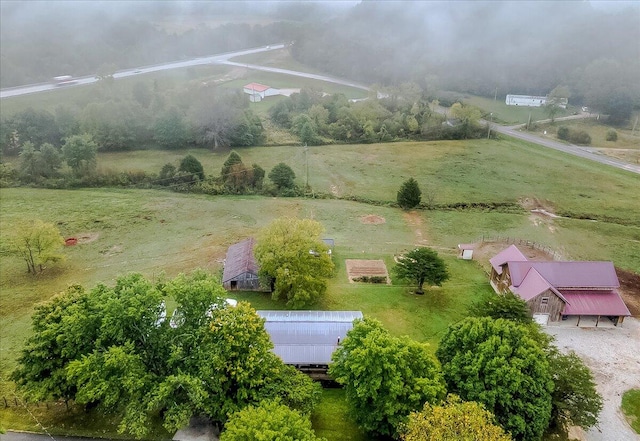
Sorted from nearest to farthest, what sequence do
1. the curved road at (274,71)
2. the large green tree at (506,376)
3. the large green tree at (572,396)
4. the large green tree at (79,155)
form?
the large green tree at (506,376)
the large green tree at (572,396)
the large green tree at (79,155)
the curved road at (274,71)

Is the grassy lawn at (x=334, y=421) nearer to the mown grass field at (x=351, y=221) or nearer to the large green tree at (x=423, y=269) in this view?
the mown grass field at (x=351, y=221)

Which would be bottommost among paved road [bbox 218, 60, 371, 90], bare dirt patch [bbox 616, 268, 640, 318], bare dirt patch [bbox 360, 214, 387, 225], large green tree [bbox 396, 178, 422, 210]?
bare dirt patch [bbox 616, 268, 640, 318]

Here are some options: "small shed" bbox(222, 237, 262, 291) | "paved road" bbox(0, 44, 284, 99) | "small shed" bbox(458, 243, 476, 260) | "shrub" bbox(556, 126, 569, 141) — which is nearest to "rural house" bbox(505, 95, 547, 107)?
"shrub" bbox(556, 126, 569, 141)

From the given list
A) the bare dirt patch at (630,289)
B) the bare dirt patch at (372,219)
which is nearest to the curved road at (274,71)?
the bare dirt patch at (630,289)

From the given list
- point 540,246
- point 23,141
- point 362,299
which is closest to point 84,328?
point 362,299

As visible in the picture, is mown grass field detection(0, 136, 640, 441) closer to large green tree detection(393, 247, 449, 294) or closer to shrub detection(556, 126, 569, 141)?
large green tree detection(393, 247, 449, 294)

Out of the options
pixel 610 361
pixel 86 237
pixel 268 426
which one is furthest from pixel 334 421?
pixel 86 237

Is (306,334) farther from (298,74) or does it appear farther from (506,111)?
(298,74)
